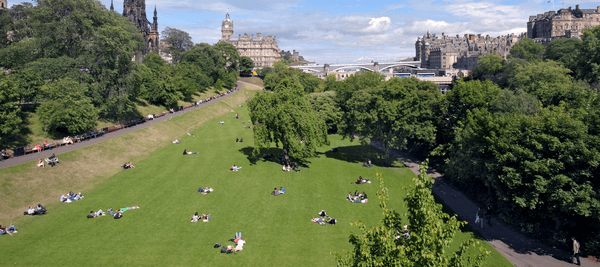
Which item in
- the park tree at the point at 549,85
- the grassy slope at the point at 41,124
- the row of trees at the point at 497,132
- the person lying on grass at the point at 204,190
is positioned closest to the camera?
the row of trees at the point at 497,132

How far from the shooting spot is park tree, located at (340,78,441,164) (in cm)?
4719

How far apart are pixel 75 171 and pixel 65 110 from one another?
34.9 ft

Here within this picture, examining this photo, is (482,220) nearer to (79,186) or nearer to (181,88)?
(79,186)

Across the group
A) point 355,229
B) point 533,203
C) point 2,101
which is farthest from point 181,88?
point 533,203

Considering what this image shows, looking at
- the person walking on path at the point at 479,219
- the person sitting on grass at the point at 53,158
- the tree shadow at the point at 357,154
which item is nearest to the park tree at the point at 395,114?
the tree shadow at the point at 357,154

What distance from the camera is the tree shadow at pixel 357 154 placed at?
51.7m

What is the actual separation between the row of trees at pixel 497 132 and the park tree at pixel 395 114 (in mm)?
128

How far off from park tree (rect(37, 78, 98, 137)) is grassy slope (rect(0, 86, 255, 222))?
13.5 ft

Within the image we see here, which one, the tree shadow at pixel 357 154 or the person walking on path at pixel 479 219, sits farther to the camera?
the tree shadow at pixel 357 154

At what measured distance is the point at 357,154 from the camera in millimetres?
55219

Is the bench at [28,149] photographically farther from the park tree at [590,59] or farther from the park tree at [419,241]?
the park tree at [590,59]

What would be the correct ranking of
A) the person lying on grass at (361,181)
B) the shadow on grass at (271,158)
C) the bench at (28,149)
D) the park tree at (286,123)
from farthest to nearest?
the shadow on grass at (271,158)
the park tree at (286,123)
the bench at (28,149)
the person lying on grass at (361,181)

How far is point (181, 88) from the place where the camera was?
83.2m

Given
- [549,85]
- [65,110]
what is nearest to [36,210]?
[65,110]
